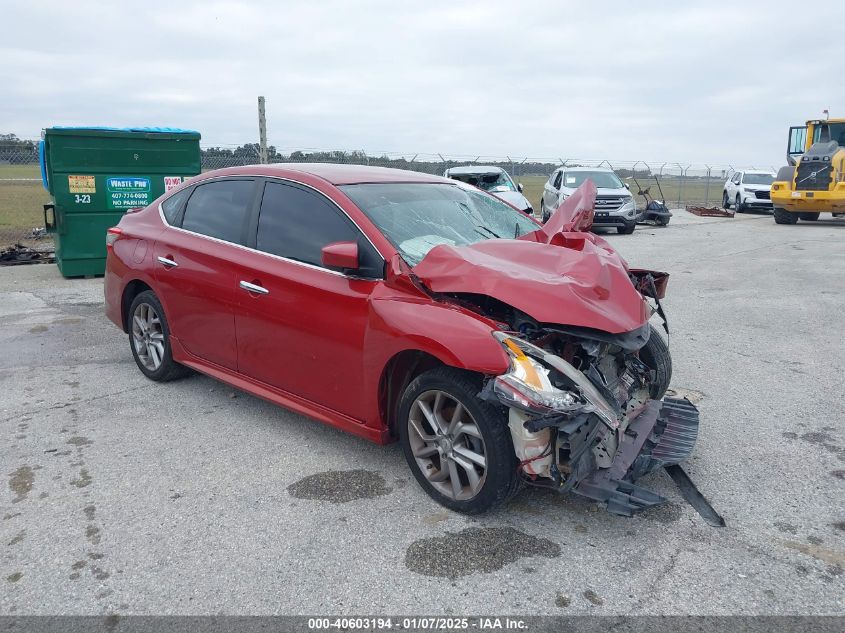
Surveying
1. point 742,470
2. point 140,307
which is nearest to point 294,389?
point 140,307

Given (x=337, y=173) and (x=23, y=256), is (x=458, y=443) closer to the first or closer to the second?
(x=337, y=173)

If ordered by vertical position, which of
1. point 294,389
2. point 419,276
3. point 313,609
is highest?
point 419,276

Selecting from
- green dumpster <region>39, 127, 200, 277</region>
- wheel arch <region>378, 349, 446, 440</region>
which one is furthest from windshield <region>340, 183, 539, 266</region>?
green dumpster <region>39, 127, 200, 277</region>

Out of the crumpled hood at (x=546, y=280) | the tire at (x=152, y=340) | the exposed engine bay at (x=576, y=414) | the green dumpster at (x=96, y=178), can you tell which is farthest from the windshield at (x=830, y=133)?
the tire at (x=152, y=340)

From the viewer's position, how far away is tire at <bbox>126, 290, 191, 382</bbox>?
202 inches

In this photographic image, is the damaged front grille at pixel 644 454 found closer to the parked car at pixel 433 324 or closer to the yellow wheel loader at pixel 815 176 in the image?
the parked car at pixel 433 324

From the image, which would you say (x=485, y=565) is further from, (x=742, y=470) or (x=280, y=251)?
(x=280, y=251)

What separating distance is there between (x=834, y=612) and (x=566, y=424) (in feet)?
3.97

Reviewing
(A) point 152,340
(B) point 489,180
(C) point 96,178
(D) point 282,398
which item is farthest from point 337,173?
(B) point 489,180

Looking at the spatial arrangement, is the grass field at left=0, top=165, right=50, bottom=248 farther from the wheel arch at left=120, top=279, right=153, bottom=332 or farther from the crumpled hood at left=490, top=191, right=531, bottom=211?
the crumpled hood at left=490, top=191, right=531, bottom=211

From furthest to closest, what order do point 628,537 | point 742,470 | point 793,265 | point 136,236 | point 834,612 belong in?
point 793,265
point 136,236
point 742,470
point 628,537
point 834,612

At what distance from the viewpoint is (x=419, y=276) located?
3506 millimetres

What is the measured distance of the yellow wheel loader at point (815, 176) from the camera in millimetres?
18125

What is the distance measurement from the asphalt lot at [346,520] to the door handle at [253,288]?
92 cm
